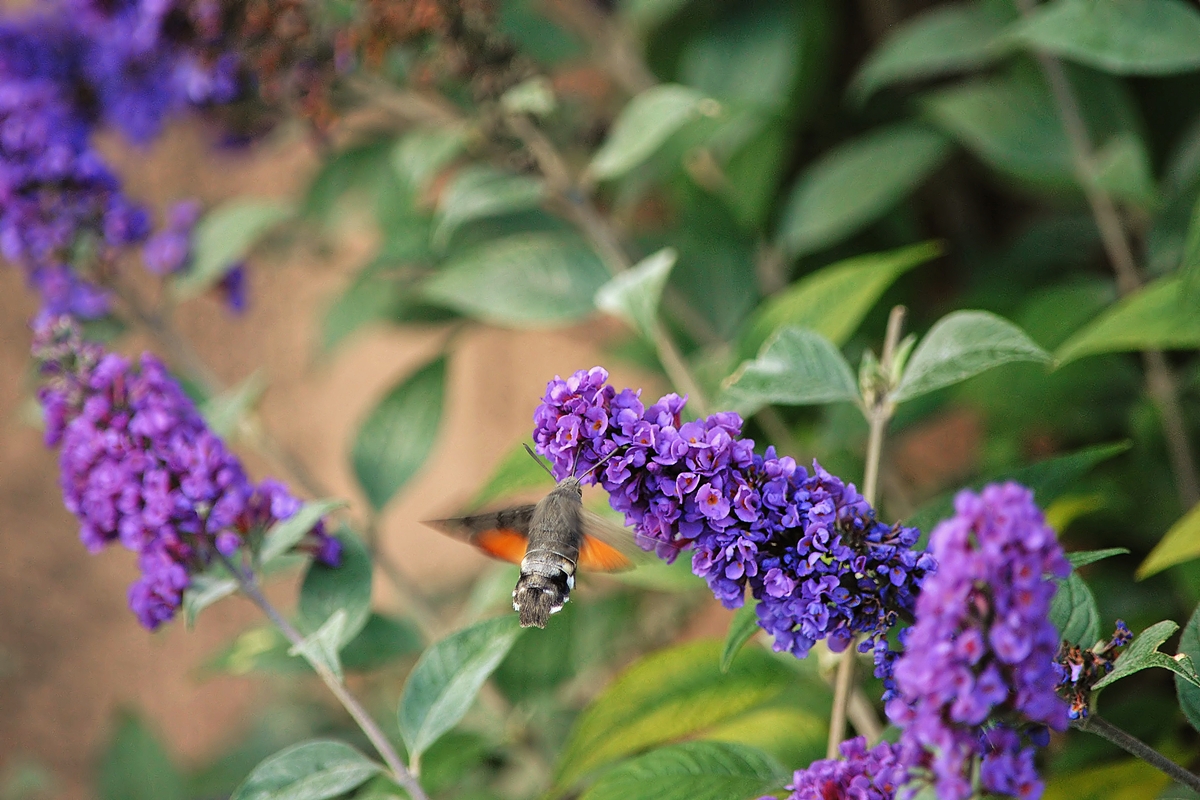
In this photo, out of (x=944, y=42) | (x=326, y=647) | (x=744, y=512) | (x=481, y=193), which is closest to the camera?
(x=744, y=512)

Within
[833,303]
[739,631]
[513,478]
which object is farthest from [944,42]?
[739,631]

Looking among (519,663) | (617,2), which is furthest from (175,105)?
(519,663)

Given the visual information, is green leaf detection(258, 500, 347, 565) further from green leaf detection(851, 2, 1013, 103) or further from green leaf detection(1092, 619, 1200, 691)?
green leaf detection(851, 2, 1013, 103)

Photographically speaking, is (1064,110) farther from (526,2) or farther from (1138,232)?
(526,2)

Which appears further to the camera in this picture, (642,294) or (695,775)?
(642,294)

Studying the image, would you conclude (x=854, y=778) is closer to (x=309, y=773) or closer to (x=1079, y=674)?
(x=1079, y=674)

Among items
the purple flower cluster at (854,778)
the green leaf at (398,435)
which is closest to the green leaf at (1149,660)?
the purple flower cluster at (854,778)
